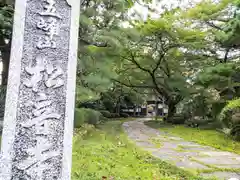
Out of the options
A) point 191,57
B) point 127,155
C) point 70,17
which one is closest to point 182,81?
point 191,57

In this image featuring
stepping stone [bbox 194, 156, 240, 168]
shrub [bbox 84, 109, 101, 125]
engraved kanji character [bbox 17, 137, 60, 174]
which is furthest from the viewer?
shrub [bbox 84, 109, 101, 125]

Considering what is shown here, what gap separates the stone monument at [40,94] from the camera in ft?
6.32

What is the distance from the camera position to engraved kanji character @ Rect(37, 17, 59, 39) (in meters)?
2.07

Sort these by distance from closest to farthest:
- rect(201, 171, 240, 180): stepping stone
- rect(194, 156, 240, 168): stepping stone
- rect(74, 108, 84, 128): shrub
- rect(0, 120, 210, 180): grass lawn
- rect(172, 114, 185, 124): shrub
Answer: rect(0, 120, 210, 180): grass lawn → rect(201, 171, 240, 180): stepping stone → rect(194, 156, 240, 168): stepping stone → rect(74, 108, 84, 128): shrub → rect(172, 114, 185, 124): shrub

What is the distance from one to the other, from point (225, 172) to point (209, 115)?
9041mm

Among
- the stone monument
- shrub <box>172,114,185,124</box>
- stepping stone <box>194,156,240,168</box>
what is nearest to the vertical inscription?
the stone monument

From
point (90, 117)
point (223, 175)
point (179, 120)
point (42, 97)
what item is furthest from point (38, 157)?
point (179, 120)

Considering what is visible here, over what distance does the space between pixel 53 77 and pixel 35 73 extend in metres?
0.15

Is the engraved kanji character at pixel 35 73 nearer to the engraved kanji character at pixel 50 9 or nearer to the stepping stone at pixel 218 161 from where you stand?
the engraved kanji character at pixel 50 9

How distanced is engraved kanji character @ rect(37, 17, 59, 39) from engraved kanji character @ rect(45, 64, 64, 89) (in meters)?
0.29

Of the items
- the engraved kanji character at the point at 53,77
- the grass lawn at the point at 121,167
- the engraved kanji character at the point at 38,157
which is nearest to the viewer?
the engraved kanji character at the point at 38,157

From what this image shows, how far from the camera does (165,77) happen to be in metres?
12.8

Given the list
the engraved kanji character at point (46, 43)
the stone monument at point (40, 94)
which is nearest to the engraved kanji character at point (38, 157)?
the stone monument at point (40, 94)

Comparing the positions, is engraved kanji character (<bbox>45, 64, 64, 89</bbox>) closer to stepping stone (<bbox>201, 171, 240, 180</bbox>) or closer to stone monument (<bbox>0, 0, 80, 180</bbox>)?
stone monument (<bbox>0, 0, 80, 180</bbox>)
